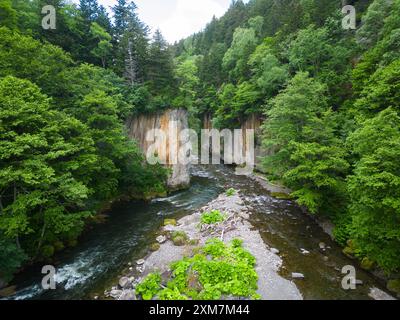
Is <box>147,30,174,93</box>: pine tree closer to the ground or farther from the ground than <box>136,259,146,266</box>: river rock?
farther from the ground

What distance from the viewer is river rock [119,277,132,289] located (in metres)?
10.9

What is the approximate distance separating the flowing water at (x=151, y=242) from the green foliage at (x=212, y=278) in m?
2.07

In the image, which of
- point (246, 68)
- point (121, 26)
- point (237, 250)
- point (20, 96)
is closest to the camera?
point (20, 96)

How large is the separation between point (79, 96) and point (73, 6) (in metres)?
17.4

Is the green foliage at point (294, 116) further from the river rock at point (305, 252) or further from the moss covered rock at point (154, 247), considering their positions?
the moss covered rock at point (154, 247)

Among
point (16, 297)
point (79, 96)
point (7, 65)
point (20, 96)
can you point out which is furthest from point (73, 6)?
point (16, 297)

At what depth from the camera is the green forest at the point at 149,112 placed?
10283 mm

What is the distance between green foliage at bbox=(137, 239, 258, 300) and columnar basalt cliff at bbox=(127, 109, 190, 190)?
48.8 ft

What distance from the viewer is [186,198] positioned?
23469 mm

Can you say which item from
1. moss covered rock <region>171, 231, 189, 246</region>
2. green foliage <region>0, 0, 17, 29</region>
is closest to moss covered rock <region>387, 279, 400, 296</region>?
moss covered rock <region>171, 231, 189, 246</region>

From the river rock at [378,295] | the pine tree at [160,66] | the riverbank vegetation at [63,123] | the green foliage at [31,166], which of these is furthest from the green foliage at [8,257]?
the pine tree at [160,66]

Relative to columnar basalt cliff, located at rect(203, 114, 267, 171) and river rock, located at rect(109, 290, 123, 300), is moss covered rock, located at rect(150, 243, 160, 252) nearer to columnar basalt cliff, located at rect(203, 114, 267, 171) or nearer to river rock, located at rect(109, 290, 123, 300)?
river rock, located at rect(109, 290, 123, 300)

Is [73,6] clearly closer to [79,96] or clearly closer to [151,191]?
[79,96]

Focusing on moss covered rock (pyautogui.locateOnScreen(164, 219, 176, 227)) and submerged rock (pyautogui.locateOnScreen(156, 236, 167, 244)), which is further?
moss covered rock (pyautogui.locateOnScreen(164, 219, 176, 227))
